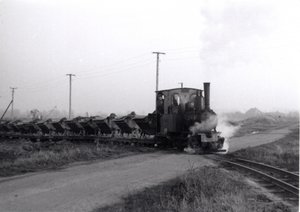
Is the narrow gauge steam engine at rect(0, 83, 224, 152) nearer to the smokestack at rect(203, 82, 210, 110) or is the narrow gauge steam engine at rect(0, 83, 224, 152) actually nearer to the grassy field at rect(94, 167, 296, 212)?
the smokestack at rect(203, 82, 210, 110)

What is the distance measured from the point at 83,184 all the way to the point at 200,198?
3674 mm

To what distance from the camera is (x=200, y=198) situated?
8383 millimetres

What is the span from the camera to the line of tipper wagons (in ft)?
88.4

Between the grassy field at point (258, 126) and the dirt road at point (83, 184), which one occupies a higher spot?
the grassy field at point (258, 126)

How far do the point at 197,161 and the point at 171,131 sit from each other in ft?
16.3

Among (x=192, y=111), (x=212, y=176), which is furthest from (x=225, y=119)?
(x=212, y=176)

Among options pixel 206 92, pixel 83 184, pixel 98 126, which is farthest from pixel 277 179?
pixel 98 126

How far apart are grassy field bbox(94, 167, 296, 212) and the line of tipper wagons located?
12798 millimetres

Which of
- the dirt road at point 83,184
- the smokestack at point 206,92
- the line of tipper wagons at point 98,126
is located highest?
the smokestack at point 206,92

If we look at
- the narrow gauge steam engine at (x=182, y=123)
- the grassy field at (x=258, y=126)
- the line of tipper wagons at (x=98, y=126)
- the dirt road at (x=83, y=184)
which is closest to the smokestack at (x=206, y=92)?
the narrow gauge steam engine at (x=182, y=123)

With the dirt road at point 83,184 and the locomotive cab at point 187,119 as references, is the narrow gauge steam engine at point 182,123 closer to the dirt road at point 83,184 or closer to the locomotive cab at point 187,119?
the locomotive cab at point 187,119

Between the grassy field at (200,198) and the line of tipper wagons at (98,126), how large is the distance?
1280cm

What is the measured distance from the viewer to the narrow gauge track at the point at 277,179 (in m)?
9.66

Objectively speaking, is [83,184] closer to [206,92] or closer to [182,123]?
[206,92]
